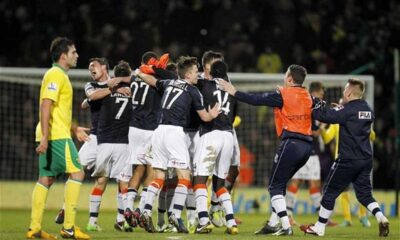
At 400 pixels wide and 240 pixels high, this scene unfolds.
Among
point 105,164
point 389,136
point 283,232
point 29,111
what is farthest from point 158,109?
point 389,136

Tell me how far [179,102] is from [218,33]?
10.3 meters

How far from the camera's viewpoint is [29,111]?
63.6 ft

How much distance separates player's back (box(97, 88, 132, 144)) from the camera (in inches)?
508

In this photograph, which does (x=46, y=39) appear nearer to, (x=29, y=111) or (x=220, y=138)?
(x=29, y=111)

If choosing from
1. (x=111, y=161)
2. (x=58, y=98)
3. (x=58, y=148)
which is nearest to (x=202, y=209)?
(x=111, y=161)

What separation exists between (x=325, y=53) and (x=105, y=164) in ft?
33.1

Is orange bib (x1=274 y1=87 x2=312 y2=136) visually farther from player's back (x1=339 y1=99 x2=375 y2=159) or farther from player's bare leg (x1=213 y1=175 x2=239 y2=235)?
player's bare leg (x1=213 y1=175 x2=239 y2=235)

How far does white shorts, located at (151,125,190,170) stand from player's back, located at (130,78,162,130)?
93 cm

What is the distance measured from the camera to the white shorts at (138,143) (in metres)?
12.6

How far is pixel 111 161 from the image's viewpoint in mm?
12938

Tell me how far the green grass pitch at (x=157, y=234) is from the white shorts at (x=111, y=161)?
75 cm

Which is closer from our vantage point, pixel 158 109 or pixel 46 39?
pixel 158 109

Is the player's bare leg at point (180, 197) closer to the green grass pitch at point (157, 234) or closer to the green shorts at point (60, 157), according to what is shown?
the green grass pitch at point (157, 234)

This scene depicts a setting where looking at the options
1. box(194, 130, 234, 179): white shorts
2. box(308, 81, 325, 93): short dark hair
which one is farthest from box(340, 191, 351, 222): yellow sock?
box(194, 130, 234, 179): white shorts
